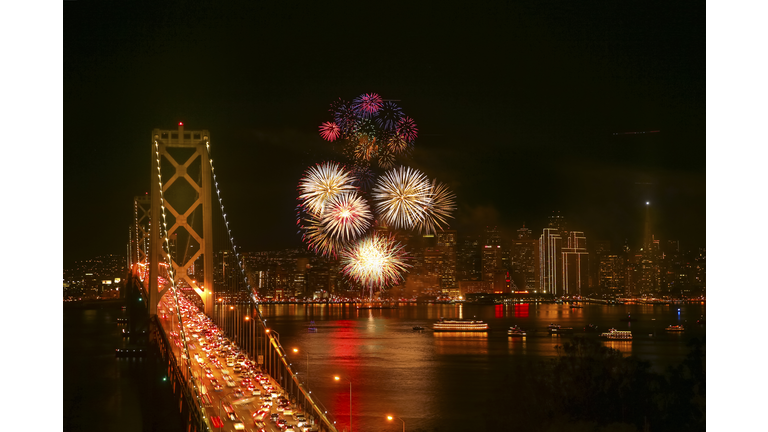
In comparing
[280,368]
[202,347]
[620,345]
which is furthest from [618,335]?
[202,347]

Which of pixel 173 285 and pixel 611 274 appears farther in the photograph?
pixel 611 274

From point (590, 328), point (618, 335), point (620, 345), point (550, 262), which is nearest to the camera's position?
point (620, 345)

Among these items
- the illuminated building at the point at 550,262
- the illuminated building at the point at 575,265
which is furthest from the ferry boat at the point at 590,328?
the illuminated building at the point at 575,265

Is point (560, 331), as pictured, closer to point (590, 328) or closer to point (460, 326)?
point (590, 328)

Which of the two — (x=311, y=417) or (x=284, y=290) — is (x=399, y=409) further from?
(x=284, y=290)

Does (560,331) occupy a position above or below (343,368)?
below

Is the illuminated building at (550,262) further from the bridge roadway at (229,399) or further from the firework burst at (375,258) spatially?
the bridge roadway at (229,399)

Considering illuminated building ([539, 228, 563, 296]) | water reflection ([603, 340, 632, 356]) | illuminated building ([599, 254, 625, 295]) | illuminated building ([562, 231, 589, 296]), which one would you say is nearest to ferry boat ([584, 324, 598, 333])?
water reflection ([603, 340, 632, 356])
